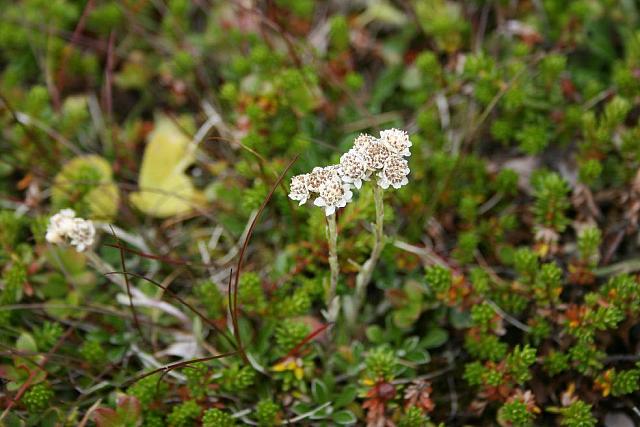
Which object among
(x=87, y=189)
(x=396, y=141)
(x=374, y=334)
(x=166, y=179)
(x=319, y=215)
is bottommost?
(x=374, y=334)

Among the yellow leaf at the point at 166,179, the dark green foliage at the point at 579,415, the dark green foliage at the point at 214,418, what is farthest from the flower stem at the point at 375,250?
the yellow leaf at the point at 166,179

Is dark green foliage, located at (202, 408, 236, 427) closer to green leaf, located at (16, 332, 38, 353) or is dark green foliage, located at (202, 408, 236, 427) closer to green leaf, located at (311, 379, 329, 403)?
green leaf, located at (311, 379, 329, 403)

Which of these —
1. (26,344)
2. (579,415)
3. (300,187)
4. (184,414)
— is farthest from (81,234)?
(579,415)

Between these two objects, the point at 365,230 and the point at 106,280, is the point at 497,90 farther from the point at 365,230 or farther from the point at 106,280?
the point at 106,280

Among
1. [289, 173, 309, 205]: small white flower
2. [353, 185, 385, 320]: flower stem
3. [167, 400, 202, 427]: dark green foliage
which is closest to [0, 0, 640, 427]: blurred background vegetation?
[167, 400, 202, 427]: dark green foliage

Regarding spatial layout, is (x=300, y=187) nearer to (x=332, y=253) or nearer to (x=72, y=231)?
(x=332, y=253)

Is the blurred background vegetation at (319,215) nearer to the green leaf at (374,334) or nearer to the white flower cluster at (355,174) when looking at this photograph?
the green leaf at (374,334)

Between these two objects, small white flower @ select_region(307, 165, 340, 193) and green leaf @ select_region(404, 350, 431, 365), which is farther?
green leaf @ select_region(404, 350, 431, 365)
